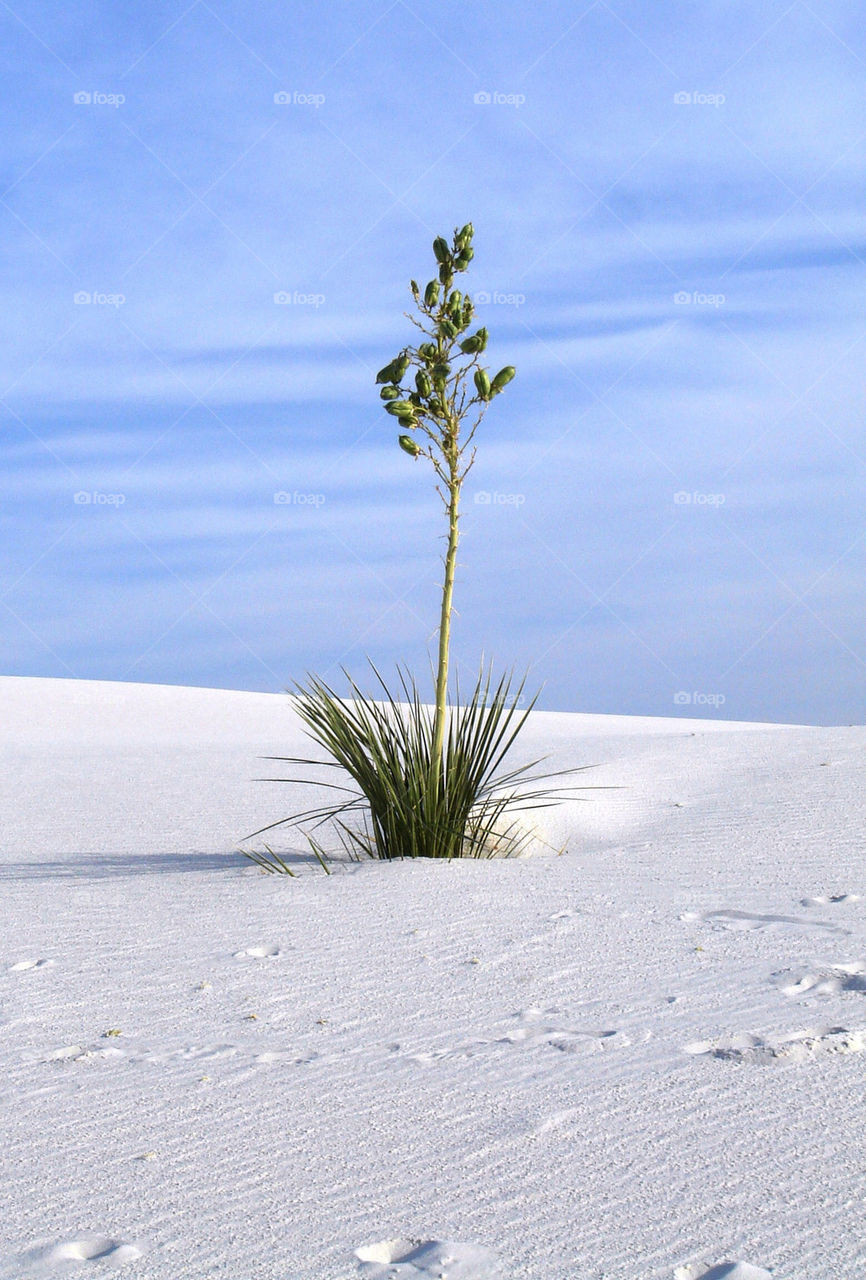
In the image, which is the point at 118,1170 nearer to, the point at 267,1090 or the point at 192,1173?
the point at 192,1173

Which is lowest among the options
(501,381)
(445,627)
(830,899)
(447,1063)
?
(447,1063)

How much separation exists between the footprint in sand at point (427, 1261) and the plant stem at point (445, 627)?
2.90 metres

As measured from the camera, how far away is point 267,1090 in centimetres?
210

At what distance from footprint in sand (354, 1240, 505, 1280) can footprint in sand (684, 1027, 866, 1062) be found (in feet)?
2.72

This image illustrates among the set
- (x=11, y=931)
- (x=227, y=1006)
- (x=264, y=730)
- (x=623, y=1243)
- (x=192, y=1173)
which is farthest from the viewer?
(x=264, y=730)

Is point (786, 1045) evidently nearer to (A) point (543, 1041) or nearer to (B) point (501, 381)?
(A) point (543, 1041)

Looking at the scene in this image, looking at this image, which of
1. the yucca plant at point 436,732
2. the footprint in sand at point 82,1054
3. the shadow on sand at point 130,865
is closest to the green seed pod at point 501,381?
the yucca plant at point 436,732

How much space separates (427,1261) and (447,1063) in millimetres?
726

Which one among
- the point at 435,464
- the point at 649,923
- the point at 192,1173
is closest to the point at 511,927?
the point at 649,923

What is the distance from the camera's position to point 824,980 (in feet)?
8.48

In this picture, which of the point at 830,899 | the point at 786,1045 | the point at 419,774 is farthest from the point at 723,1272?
the point at 419,774

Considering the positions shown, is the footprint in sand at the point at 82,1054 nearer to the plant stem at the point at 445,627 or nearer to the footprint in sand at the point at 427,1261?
the footprint in sand at the point at 427,1261

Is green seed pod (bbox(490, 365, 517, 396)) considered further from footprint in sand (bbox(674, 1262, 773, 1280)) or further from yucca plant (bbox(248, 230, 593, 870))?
footprint in sand (bbox(674, 1262, 773, 1280))

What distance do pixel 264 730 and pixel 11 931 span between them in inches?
368
